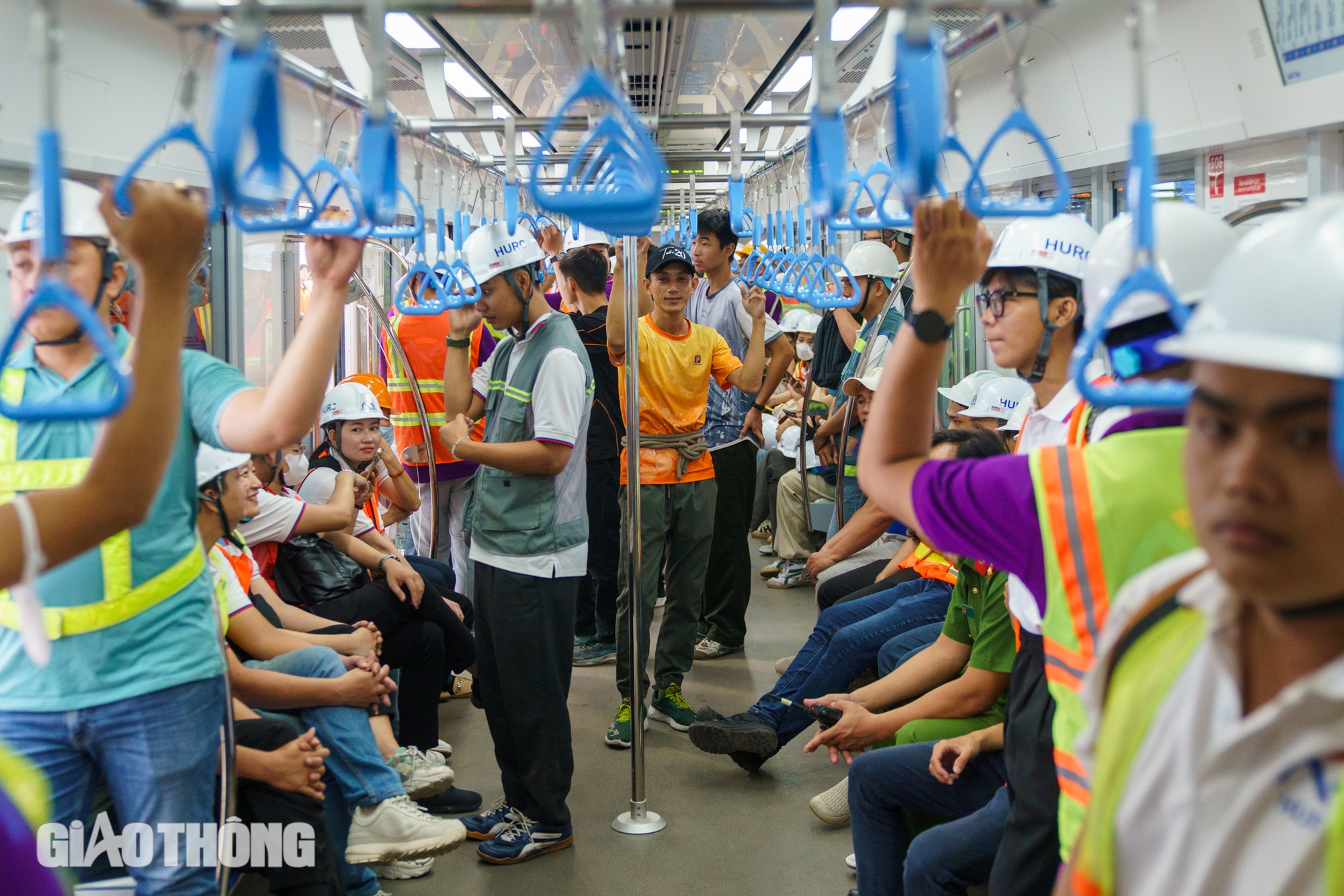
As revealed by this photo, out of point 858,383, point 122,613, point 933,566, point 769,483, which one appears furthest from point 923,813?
point 769,483

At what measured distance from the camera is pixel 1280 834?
2.86 feet

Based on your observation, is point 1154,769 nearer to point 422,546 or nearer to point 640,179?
point 640,179

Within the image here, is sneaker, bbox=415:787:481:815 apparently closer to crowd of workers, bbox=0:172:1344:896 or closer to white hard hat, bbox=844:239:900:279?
crowd of workers, bbox=0:172:1344:896

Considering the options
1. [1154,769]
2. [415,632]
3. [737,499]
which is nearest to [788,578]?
[737,499]

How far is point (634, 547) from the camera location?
3.78m

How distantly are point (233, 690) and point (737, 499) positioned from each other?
3.16m

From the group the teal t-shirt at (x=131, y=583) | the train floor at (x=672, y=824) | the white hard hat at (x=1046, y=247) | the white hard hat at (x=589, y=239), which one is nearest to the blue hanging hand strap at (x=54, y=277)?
the teal t-shirt at (x=131, y=583)

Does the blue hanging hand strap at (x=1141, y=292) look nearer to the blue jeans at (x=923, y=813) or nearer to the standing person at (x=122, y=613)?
the standing person at (x=122, y=613)

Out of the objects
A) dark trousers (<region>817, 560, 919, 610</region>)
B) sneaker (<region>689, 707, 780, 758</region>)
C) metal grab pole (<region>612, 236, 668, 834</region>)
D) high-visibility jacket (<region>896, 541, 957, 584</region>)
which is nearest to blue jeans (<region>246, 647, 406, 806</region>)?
metal grab pole (<region>612, 236, 668, 834</region>)

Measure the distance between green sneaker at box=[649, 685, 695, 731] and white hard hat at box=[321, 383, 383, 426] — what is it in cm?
175

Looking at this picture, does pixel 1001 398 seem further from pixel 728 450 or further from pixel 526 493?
pixel 526 493

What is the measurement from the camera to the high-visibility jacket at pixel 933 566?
12.7ft

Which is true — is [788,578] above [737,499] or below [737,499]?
below

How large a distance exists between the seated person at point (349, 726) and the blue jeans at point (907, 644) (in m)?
1.57
